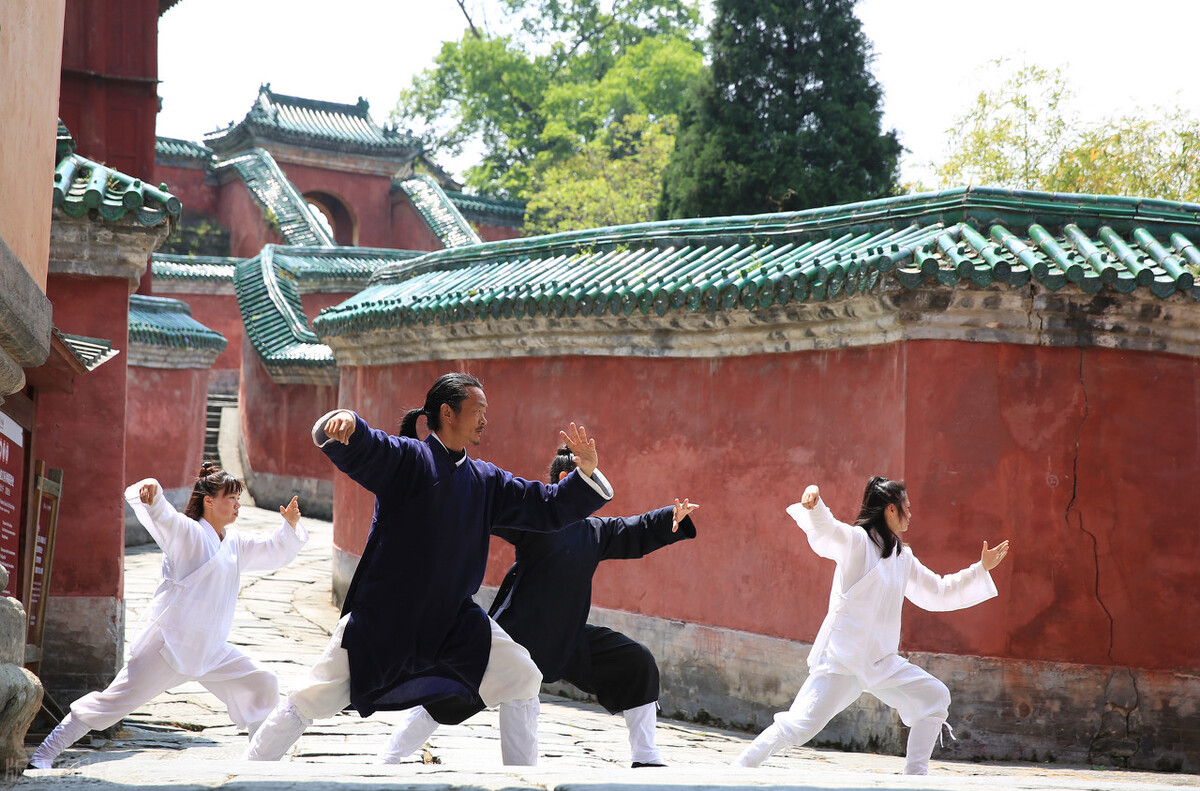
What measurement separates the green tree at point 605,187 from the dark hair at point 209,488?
19316 mm

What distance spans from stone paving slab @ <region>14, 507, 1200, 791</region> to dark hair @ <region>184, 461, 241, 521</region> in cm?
110

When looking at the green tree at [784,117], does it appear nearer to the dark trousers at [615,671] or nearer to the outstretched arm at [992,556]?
the outstretched arm at [992,556]

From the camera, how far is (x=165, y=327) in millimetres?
15805

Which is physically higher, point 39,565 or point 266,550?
point 266,550

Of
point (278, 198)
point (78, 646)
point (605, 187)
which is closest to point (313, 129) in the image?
point (278, 198)

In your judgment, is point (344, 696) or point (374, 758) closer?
point (344, 696)

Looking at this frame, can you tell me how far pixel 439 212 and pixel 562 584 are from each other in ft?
71.7

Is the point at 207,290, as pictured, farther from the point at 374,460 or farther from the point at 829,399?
the point at 374,460

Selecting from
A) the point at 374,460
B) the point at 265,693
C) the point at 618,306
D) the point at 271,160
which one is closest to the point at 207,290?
the point at 271,160

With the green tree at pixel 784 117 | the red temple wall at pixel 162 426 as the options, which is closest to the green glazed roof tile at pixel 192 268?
the red temple wall at pixel 162 426

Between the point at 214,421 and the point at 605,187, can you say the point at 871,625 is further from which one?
the point at 605,187

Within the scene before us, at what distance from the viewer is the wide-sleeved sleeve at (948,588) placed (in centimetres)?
581

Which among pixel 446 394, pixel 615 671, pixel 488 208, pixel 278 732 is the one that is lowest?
pixel 278 732

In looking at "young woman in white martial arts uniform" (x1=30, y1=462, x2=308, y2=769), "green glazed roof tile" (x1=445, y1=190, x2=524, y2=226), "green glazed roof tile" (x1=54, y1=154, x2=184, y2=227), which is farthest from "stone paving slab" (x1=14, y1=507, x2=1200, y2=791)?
"green glazed roof tile" (x1=445, y1=190, x2=524, y2=226)
